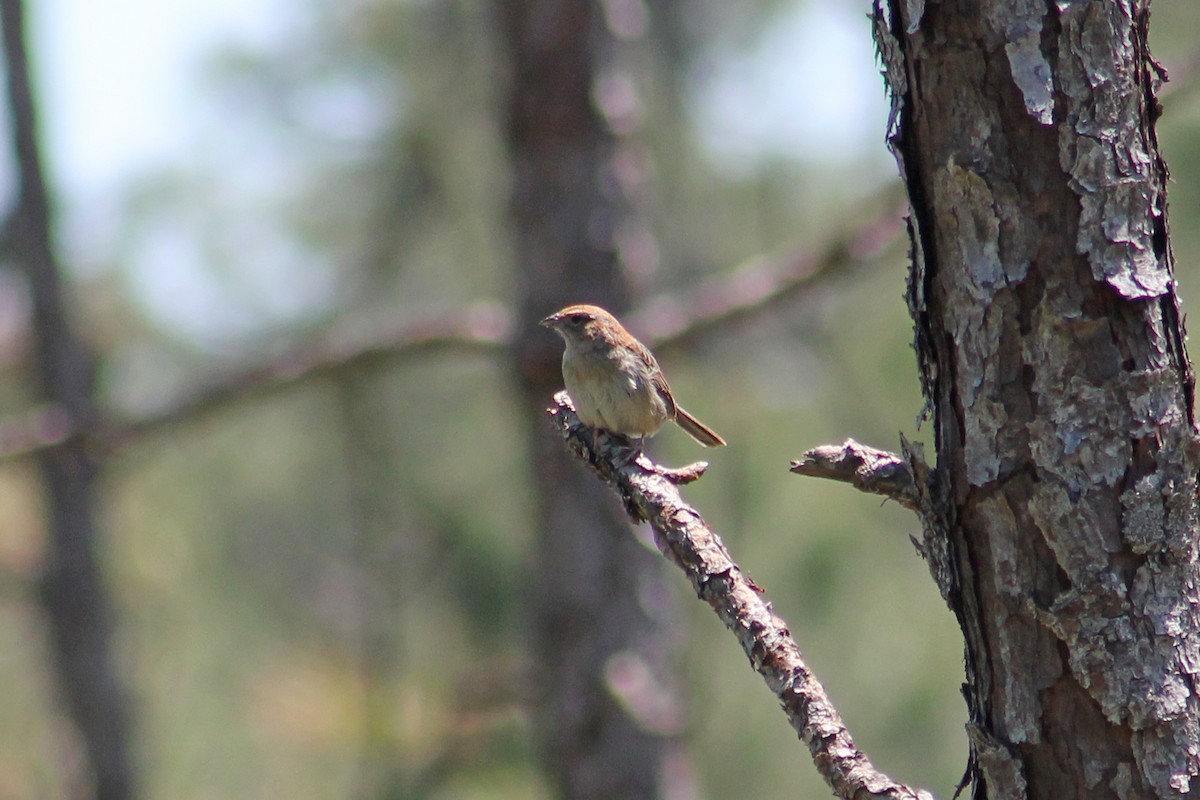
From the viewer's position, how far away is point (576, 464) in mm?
6051

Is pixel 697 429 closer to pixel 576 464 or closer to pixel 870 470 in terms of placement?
pixel 576 464

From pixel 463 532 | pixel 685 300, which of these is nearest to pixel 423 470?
pixel 463 532

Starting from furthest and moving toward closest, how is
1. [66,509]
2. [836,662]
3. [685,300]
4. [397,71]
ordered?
1. [397,71]
2. [836,662]
3. [66,509]
4. [685,300]

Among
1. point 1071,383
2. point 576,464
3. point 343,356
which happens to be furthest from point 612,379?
point 1071,383

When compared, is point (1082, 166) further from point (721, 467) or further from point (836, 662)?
point (836, 662)

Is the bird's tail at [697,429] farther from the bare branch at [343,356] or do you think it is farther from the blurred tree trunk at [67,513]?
the blurred tree trunk at [67,513]

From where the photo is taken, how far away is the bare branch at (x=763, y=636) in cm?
211

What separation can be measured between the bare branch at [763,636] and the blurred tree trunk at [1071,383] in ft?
0.79

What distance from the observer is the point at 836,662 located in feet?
33.6

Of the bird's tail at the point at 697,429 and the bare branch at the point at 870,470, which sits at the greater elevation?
the bird's tail at the point at 697,429

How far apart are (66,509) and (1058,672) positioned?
8.52 metres

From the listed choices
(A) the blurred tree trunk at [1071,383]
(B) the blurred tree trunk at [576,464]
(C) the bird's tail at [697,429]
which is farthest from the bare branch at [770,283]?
(A) the blurred tree trunk at [1071,383]

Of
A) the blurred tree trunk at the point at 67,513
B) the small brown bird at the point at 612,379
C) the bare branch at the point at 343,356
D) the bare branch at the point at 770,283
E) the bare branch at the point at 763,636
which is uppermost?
the blurred tree trunk at the point at 67,513

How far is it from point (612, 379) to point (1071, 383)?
119 inches
